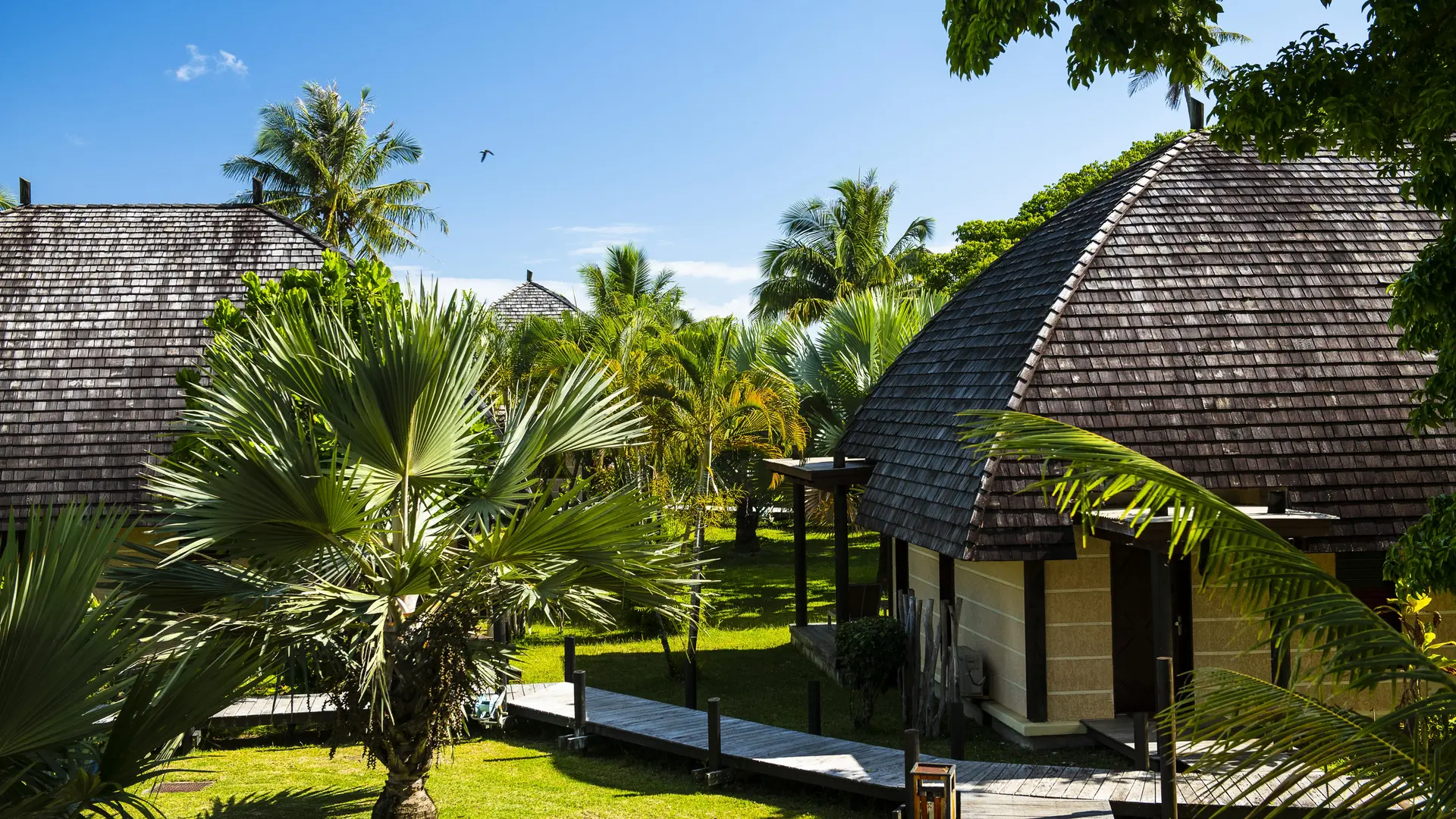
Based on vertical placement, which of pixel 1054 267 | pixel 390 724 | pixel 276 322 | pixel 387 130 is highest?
pixel 387 130

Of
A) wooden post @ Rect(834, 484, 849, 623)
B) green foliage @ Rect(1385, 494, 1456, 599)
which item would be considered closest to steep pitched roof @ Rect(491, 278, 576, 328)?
wooden post @ Rect(834, 484, 849, 623)

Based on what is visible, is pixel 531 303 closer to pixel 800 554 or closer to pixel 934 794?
pixel 800 554

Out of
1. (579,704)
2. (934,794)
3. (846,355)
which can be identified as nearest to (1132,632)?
(934,794)

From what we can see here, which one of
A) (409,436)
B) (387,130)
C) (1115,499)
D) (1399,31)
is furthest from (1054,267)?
(387,130)

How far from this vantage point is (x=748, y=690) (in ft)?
50.3

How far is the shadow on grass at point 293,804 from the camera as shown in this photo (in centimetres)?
993

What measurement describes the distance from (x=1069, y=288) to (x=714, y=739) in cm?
670

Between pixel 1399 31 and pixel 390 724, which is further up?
pixel 1399 31

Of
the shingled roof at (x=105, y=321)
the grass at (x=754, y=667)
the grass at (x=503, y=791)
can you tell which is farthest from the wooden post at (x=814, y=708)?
the shingled roof at (x=105, y=321)

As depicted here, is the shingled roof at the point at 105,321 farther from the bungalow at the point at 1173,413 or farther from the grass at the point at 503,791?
the bungalow at the point at 1173,413

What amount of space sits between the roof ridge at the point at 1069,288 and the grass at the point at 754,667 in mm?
2563

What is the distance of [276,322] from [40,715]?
6.51 meters

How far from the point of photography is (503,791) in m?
10.8

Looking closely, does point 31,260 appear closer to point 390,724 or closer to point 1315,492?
point 390,724
